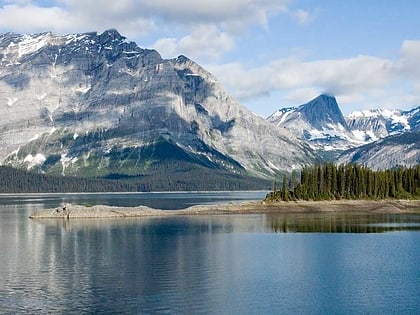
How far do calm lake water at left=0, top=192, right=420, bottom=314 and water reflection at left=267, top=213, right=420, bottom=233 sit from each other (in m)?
0.68

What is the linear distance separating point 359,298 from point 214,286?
17234 millimetres

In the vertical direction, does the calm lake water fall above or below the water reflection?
below

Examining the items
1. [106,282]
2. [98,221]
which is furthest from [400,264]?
[98,221]

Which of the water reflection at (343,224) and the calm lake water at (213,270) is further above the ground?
the water reflection at (343,224)

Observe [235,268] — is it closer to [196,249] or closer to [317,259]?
[317,259]

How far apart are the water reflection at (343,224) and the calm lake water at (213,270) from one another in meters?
0.68

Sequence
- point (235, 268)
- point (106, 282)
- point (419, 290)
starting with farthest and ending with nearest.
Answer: point (235, 268), point (106, 282), point (419, 290)

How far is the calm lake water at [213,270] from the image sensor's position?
74.8 metres

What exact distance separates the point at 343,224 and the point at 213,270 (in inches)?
3234

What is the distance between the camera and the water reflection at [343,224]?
156 meters

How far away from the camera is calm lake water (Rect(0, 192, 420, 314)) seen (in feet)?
245

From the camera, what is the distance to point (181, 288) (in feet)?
271

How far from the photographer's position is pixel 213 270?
9638 cm

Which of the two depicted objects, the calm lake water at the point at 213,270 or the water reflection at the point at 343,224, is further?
the water reflection at the point at 343,224
